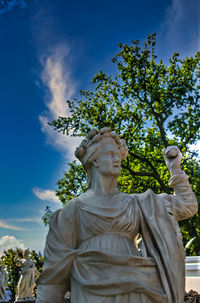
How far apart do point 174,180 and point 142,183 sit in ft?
43.2

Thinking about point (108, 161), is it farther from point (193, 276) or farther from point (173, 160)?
point (193, 276)

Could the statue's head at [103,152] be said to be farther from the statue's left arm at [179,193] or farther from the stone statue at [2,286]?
the stone statue at [2,286]

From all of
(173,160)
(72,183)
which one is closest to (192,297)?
(173,160)

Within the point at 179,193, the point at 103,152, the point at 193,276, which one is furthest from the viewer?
the point at 193,276

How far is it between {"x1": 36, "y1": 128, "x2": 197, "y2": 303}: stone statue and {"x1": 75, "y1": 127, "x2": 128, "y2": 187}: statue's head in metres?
0.01

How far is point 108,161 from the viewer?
3031mm

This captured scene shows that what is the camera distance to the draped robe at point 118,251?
2.26 metres

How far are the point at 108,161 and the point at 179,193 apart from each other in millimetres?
850

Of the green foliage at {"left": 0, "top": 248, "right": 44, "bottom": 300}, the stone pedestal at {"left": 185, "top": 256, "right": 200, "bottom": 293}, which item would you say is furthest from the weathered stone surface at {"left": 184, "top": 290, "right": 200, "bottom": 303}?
the green foliage at {"left": 0, "top": 248, "right": 44, "bottom": 300}

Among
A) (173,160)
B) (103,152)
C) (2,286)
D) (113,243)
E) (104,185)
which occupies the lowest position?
(113,243)

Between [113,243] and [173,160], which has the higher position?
[173,160]

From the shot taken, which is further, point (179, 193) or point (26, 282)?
point (26, 282)

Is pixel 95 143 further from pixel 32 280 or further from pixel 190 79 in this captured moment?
pixel 32 280

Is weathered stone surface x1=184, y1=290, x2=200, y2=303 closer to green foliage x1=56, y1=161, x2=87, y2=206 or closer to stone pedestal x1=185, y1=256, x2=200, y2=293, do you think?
stone pedestal x1=185, y1=256, x2=200, y2=293
